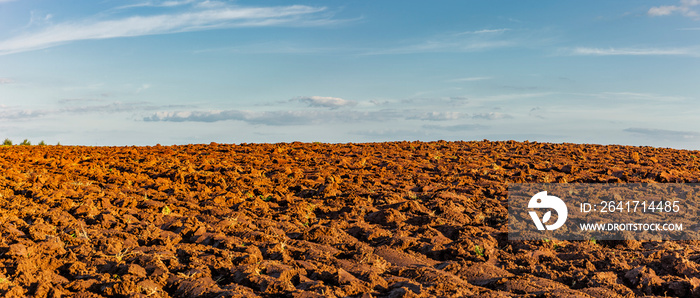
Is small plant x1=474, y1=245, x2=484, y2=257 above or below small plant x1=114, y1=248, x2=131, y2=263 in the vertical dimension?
above

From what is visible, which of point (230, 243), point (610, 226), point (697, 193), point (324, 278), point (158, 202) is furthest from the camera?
point (697, 193)

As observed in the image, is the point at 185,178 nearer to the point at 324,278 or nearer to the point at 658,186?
the point at 324,278

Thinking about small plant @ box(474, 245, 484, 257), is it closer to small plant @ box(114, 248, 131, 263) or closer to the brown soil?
the brown soil

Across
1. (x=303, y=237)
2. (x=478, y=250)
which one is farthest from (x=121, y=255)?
(x=478, y=250)

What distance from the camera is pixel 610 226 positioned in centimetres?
745

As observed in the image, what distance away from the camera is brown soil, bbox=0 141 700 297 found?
502 cm

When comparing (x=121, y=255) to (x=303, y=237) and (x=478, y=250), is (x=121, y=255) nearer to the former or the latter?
(x=303, y=237)

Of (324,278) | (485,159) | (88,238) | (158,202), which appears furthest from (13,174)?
(485,159)

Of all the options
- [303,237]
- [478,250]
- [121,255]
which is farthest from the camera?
[303,237]

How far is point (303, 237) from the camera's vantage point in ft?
22.0

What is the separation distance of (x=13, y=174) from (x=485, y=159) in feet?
33.8

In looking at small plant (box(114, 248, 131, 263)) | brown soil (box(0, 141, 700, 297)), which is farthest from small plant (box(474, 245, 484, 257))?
small plant (box(114, 248, 131, 263))

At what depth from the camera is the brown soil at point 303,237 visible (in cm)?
502

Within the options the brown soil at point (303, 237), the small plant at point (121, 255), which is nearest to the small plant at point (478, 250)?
the brown soil at point (303, 237)
